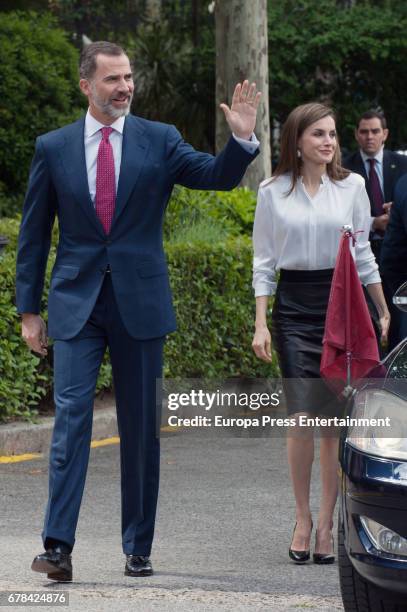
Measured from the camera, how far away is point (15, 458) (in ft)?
29.2

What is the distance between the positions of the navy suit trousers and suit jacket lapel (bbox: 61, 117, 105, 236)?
25 cm

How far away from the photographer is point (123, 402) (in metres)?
5.79

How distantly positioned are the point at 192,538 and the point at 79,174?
6.26 feet

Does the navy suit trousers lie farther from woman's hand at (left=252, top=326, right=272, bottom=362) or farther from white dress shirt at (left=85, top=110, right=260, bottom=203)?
woman's hand at (left=252, top=326, right=272, bottom=362)

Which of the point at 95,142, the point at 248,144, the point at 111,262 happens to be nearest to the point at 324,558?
the point at 111,262

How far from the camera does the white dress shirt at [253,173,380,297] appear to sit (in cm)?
628

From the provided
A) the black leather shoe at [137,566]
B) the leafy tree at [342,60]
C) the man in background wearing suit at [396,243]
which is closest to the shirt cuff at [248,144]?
the black leather shoe at [137,566]

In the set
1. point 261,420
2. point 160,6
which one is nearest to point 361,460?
point 261,420

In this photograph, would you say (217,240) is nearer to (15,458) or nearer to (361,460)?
(15,458)

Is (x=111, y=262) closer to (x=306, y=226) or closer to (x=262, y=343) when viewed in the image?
(x=262, y=343)

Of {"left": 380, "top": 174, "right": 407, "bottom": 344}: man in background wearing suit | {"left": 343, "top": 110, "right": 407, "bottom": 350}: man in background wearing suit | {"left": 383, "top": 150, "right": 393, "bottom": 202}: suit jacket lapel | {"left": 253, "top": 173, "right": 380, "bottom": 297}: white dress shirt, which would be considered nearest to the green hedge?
{"left": 343, "top": 110, "right": 407, "bottom": 350}: man in background wearing suit

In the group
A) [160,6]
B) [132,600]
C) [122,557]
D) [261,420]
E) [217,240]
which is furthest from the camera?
[160,6]

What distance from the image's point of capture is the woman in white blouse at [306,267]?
6223 mm

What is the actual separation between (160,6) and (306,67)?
28.2 ft
